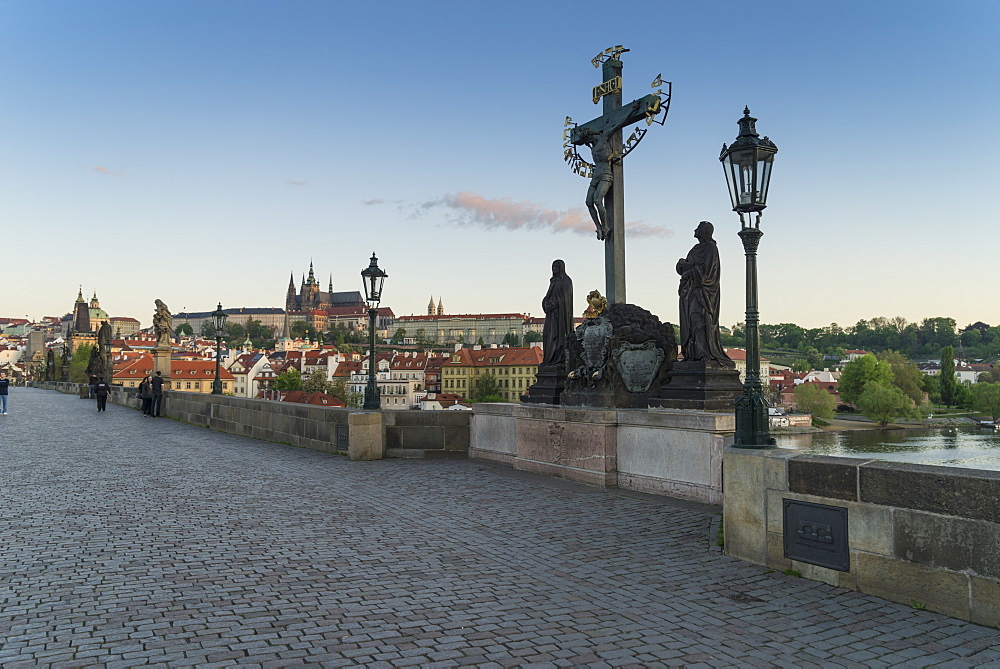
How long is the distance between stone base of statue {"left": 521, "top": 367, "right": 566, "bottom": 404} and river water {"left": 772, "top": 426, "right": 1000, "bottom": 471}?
11.7 feet

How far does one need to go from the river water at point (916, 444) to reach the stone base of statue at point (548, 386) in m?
3.55

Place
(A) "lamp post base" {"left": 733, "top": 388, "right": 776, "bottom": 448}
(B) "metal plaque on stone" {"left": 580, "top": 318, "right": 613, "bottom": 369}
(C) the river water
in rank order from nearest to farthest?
(A) "lamp post base" {"left": 733, "top": 388, "right": 776, "bottom": 448} → (C) the river water → (B) "metal plaque on stone" {"left": 580, "top": 318, "right": 613, "bottom": 369}

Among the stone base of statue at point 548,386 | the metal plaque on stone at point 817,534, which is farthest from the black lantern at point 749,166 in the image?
the stone base of statue at point 548,386

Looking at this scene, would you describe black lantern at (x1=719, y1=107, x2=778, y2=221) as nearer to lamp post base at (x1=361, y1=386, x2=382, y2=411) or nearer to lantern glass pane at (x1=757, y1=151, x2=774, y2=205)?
lantern glass pane at (x1=757, y1=151, x2=774, y2=205)

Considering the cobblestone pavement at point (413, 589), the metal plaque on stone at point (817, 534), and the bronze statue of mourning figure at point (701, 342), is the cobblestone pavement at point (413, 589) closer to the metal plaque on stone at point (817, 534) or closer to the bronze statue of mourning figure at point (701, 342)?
the metal plaque on stone at point (817, 534)

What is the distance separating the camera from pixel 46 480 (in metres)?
10.2

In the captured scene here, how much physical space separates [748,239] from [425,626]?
4.18 metres

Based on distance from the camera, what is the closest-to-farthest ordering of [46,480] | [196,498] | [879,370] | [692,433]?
[692,433], [196,498], [46,480], [879,370]

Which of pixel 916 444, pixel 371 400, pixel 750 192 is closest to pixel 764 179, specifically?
pixel 750 192

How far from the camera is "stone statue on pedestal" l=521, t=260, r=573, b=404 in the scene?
11742mm

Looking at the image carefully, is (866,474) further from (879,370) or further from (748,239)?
(879,370)

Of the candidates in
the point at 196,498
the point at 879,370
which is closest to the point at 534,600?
the point at 196,498

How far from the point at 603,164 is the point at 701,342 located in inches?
Result: 192

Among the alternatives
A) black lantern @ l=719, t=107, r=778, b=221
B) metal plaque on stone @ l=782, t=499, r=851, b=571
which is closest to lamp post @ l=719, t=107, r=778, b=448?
black lantern @ l=719, t=107, r=778, b=221
